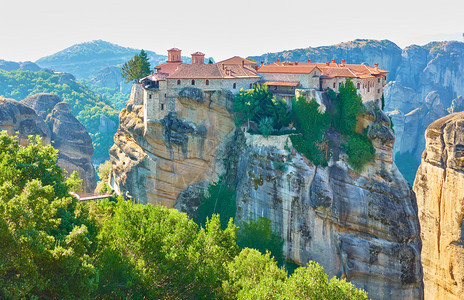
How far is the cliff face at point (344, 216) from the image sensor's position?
135 ft

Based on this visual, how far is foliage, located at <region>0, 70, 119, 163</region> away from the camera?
109 m

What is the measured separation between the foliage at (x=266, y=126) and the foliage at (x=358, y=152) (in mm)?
6957

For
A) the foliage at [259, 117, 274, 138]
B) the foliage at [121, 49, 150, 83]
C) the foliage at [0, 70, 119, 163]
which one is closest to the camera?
the foliage at [259, 117, 274, 138]

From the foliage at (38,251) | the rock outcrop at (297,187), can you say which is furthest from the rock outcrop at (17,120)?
the foliage at (38,251)

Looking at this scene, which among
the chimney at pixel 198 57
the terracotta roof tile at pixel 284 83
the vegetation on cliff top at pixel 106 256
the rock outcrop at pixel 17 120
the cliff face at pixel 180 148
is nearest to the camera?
the vegetation on cliff top at pixel 106 256

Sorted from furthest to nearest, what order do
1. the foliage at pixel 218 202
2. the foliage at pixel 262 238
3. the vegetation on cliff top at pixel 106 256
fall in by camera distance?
the foliage at pixel 218 202 → the foliage at pixel 262 238 → the vegetation on cliff top at pixel 106 256

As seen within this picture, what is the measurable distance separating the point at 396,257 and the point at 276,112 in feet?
53.8

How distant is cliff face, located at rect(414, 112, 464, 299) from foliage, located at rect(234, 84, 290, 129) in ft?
46.6

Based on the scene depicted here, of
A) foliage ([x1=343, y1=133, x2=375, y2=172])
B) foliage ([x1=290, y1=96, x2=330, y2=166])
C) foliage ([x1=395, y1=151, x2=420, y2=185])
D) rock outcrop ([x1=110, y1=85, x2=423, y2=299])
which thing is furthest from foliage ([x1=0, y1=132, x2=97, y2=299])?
foliage ([x1=395, y1=151, x2=420, y2=185])

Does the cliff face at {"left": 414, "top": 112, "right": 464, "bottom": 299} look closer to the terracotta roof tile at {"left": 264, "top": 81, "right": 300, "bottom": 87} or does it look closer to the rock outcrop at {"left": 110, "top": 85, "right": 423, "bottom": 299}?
the rock outcrop at {"left": 110, "top": 85, "right": 423, "bottom": 299}

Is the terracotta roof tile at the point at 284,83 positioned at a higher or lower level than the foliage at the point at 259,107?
higher

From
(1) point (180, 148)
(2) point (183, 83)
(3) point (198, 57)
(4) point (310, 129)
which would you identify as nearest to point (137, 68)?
(3) point (198, 57)

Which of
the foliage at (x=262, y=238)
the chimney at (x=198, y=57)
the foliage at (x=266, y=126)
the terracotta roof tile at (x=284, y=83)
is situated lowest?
the foliage at (x=262, y=238)

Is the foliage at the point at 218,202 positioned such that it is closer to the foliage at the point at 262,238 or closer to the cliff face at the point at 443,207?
the foliage at the point at 262,238
